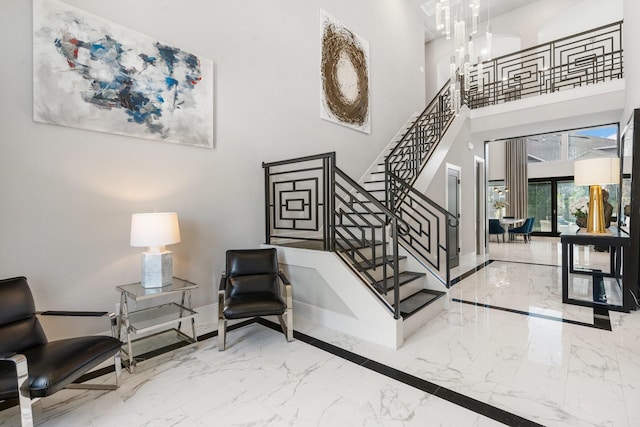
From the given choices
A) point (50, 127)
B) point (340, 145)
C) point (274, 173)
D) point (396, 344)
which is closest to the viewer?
point (50, 127)

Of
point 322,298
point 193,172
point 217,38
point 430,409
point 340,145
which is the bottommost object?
point 430,409

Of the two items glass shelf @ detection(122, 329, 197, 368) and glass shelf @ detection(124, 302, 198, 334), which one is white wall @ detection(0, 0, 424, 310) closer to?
glass shelf @ detection(124, 302, 198, 334)

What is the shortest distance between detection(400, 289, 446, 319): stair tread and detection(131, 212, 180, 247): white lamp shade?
2.43 metres

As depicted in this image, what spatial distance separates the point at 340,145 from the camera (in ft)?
18.4

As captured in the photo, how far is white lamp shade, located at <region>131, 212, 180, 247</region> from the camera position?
2719 mm

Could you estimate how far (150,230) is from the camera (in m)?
2.73

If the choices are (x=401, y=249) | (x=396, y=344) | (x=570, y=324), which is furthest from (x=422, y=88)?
(x=396, y=344)

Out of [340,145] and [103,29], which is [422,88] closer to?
[340,145]

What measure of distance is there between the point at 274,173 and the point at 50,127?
2.33 m

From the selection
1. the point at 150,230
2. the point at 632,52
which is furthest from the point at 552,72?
the point at 150,230

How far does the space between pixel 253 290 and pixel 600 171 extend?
455cm

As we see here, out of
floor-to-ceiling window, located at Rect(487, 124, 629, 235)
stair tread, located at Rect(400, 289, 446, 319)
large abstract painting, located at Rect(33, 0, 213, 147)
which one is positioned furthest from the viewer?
floor-to-ceiling window, located at Rect(487, 124, 629, 235)

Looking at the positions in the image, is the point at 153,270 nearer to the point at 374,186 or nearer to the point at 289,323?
the point at 289,323

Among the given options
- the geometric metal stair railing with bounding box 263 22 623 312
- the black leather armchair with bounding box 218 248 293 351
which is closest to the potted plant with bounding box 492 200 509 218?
the geometric metal stair railing with bounding box 263 22 623 312
